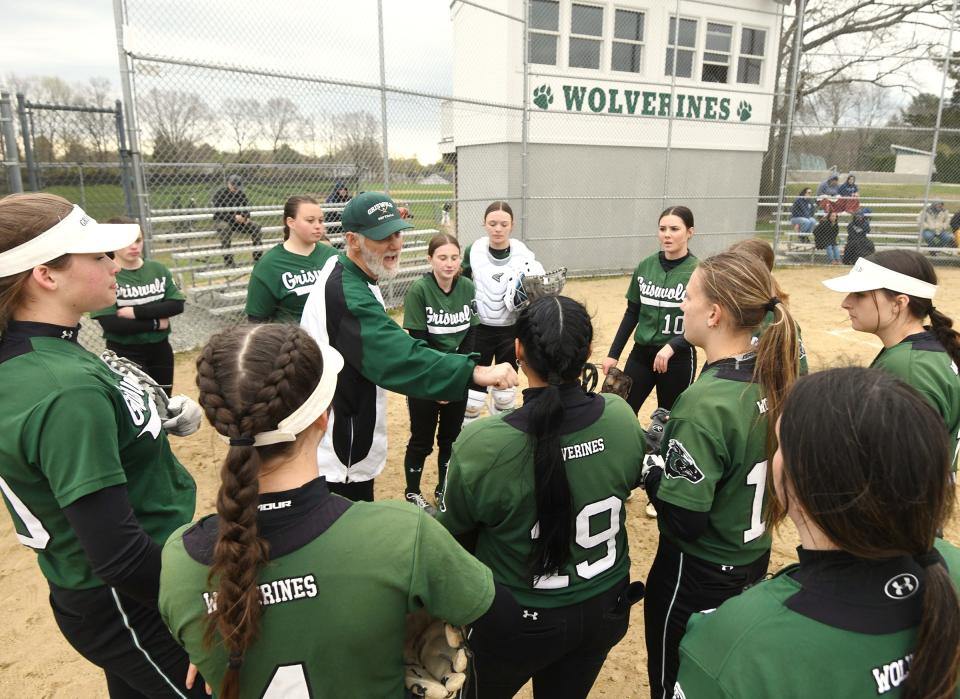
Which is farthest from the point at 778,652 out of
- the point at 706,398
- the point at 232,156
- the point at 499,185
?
the point at 499,185

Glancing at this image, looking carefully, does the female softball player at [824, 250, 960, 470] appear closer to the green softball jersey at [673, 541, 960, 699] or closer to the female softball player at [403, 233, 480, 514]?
the green softball jersey at [673, 541, 960, 699]

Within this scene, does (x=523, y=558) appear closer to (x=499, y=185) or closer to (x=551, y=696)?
(x=551, y=696)

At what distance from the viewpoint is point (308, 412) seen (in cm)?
132

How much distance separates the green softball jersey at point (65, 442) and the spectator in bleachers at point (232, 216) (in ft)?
22.8

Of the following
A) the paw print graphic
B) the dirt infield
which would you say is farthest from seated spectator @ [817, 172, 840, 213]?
the dirt infield

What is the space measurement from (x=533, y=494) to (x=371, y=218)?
1669 mm

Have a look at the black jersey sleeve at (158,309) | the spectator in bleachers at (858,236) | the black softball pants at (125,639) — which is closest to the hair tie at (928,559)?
the black softball pants at (125,639)

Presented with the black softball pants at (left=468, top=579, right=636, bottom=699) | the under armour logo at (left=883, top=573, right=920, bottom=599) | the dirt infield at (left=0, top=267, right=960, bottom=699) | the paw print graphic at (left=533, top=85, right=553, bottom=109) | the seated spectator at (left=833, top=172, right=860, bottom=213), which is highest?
the paw print graphic at (left=533, top=85, right=553, bottom=109)

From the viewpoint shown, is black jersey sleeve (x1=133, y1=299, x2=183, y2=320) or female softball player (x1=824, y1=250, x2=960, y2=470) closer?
female softball player (x1=824, y1=250, x2=960, y2=470)

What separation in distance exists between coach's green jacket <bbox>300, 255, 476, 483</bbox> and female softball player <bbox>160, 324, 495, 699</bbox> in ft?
3.80

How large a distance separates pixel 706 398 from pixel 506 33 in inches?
482

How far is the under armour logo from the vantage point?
40.8 inches

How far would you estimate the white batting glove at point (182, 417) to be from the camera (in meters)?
2.36

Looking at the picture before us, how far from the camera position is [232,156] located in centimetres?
845
